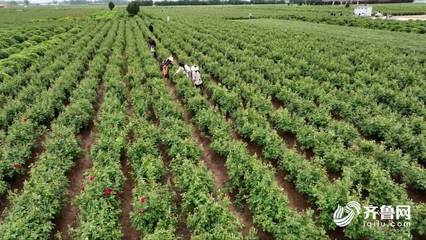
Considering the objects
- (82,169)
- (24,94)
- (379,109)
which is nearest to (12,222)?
(82,169)

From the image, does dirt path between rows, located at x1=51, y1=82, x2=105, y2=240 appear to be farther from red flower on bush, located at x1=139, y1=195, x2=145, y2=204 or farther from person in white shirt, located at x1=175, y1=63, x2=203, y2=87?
person in white shirt, located at x1=175, y1=63, x2=203, y2=87

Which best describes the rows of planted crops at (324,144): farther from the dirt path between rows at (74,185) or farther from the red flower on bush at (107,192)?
the dirt path between rows at (74,185)

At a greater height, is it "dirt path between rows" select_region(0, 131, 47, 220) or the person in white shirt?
the person in white shirt

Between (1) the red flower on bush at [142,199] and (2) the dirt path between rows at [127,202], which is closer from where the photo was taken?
(1) the red flower on bush at [142,199]

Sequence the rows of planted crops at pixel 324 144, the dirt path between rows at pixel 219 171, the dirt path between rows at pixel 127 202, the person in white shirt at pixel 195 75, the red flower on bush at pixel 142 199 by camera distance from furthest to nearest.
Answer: the person in white shirt at pixel 195 75 → the dirt path between rows at pixel 219 171 → the dirt path between rows at pixel 127 202 → the rows of planted crops at pixel 324 144 → the red flower on bush at pixel 142 199

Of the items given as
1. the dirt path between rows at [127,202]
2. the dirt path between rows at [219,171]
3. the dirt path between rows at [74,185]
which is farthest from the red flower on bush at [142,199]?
the dirt path between rows at [219,171]

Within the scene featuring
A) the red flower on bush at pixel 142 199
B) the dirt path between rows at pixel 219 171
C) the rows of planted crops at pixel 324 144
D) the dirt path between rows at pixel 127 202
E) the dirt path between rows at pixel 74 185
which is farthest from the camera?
the dirt path between rows at pixel 74 185

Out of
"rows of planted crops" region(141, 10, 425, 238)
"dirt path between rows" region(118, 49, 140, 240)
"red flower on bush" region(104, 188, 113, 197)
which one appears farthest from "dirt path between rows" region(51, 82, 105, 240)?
"rows of planted crops" region(141, 10, 425, 238)

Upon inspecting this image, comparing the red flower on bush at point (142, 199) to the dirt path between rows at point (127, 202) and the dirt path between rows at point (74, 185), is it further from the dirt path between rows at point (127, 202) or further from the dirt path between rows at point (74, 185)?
the dirt path between rows at point (74, 185)

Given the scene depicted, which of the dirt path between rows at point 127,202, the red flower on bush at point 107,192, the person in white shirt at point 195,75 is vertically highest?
the person in white shirt at point 195,75

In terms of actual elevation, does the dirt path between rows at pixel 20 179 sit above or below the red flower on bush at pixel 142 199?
below
